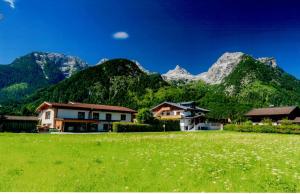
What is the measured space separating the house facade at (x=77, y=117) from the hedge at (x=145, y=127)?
489 inches

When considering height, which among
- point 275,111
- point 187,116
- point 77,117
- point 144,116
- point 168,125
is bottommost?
point 168,125

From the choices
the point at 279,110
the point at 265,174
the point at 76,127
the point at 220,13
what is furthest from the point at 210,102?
the point at 265,174

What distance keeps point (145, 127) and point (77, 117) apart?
16831 millimetres

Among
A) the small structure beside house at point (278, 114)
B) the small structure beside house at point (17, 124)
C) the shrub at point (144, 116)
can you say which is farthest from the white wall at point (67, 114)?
the small structure beside house at point (278, 114)

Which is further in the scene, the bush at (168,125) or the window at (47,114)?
the window at (47,114)

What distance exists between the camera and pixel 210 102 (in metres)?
167

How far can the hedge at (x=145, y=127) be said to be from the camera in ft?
189

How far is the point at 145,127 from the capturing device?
207 ft

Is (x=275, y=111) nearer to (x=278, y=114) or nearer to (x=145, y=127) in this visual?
(x=278, y=114)

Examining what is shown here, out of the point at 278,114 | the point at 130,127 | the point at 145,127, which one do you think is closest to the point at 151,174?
the point at 130,127

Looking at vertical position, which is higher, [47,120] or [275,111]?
[275,111]

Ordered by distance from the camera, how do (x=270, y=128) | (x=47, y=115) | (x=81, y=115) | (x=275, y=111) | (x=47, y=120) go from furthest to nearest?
(x=275, y=111) < (x=81, y=115) < (x=47, y=115) < (x=47, y=120) < (x=270, y=128)

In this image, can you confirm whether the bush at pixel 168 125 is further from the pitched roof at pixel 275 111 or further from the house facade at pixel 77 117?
the pitched roof at pixel 275 111

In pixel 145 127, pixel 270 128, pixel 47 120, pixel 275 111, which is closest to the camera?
pixel 270 128
